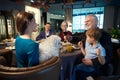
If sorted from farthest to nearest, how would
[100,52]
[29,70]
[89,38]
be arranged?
[89,38] < [100,52] < [29,70]

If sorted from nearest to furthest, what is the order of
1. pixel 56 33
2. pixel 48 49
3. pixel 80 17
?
pixel 48 49, pixel 56 33, pixel 80 17

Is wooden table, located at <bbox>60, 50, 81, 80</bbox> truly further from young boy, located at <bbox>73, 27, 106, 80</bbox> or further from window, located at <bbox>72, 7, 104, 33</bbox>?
window, located at <bbox>72, 7, 104, 33</bbox>

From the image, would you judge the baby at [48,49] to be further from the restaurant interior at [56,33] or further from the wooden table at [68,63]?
the wooden table at [68,63]

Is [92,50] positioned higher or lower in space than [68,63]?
higher

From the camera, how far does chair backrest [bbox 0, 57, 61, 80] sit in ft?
3.76

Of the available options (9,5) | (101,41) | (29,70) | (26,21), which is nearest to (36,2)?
(9,5)

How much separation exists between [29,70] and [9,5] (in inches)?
269

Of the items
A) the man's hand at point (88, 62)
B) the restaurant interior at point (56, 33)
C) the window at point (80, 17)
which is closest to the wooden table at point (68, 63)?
the restaurant interior at point (56, 33)

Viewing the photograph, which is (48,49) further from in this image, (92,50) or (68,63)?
(92,50)

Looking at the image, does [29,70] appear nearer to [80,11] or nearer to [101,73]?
[101,73]

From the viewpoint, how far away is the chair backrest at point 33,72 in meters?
1.15

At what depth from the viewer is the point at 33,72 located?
1.17 m

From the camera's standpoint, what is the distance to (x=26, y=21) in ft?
4.55

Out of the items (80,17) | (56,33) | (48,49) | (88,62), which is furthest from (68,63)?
(80,17)
